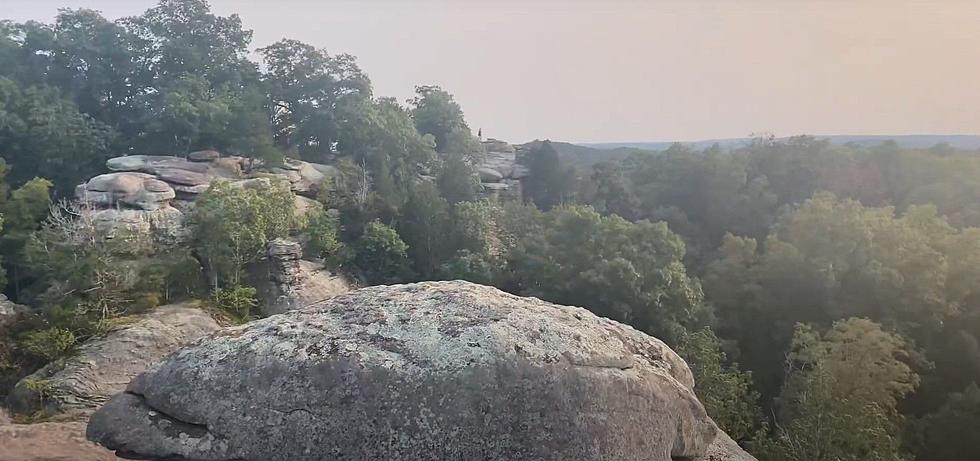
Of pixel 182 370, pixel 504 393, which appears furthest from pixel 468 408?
pixel 182 370

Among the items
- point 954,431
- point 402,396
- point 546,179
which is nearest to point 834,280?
point 954,431

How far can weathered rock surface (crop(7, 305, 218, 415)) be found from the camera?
1327 cm

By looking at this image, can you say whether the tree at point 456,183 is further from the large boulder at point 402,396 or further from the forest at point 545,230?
the large boulder at point 402,396

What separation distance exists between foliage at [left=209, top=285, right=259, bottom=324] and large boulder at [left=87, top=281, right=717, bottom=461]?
30.4 ft

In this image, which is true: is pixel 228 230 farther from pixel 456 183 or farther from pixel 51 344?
pixel 456 183

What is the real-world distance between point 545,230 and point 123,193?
15479 millimetres

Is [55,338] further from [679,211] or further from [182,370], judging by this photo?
[679,211]

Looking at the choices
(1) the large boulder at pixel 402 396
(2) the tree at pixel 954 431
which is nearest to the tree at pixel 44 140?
(1) the large boulder at pixel 402 396

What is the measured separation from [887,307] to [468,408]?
60.5ft

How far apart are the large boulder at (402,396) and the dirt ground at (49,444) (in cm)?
21

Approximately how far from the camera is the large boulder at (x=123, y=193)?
2289 cm

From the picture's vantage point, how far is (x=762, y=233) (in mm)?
33688

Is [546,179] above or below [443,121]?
below

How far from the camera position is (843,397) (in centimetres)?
1475
